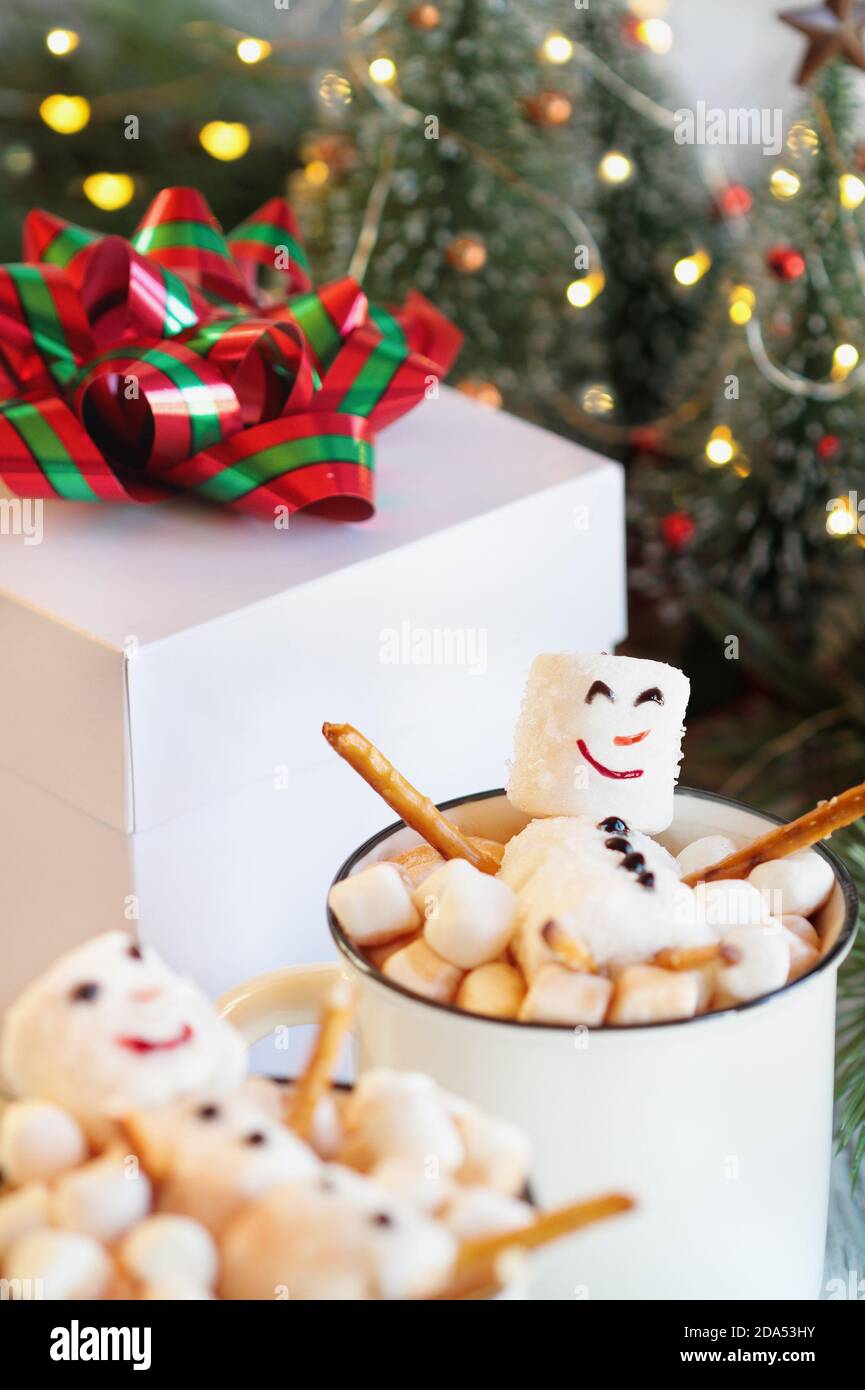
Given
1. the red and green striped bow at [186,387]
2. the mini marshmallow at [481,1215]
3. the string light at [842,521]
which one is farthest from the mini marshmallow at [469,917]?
the string light at [842,521]

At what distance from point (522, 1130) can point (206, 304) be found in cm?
44

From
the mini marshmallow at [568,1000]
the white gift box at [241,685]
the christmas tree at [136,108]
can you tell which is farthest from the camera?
the christmas tree at [136,108]

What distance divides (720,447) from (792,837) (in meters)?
0.55

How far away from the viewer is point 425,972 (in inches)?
15.9

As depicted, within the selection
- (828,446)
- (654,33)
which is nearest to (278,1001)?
(828,446)

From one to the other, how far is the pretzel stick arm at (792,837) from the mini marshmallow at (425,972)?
0.08m

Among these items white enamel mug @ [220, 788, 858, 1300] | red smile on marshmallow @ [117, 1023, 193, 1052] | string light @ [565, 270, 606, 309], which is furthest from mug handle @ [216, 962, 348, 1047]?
string light @ [565, 270, 606, 309]

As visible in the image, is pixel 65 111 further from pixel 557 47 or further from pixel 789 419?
pixel 789 419

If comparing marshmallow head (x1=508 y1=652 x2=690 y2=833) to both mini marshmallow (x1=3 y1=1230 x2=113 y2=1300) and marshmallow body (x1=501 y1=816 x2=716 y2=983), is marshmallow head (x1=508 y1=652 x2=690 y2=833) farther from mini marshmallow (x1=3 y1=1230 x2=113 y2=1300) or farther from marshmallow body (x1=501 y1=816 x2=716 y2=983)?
mini marshmallow (x1=3 y1=1230 x2=113 y2=1300)

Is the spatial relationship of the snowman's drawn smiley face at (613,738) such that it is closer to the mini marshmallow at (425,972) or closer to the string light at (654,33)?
the mini marshmallow at (425,972)

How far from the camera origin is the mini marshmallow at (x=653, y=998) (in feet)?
1.22
